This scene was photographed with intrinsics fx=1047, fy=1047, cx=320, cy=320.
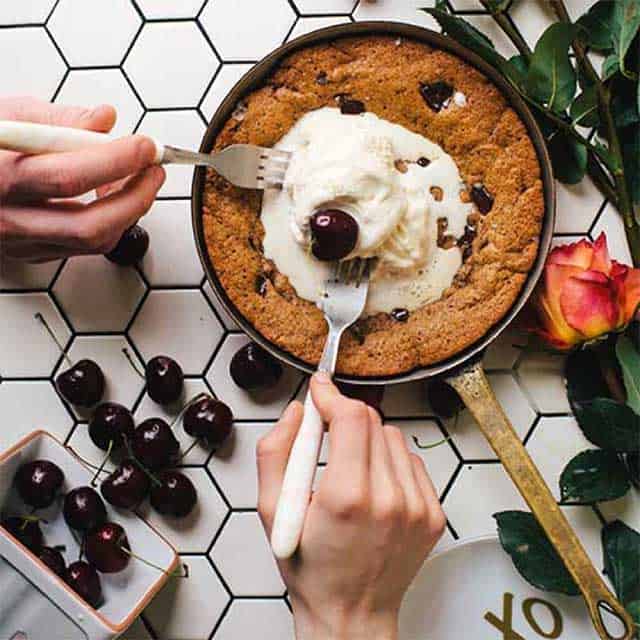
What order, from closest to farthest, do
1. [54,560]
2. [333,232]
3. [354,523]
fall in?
[354,523] < [333,232] < [54,560]

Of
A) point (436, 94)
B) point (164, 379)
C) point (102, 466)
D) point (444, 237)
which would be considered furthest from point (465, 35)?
point (102, 466)

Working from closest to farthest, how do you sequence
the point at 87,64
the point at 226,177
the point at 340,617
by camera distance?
1. the point at 340,617
2. the point at 226,177
3. the point at 87,64

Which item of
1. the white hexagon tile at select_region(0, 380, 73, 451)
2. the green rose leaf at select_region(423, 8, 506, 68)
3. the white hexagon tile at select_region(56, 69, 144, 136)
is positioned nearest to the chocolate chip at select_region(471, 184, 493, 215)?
the green rose leaf at select_region(423, 8, 506, 68)

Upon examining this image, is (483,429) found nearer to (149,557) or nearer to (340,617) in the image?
(340,617)

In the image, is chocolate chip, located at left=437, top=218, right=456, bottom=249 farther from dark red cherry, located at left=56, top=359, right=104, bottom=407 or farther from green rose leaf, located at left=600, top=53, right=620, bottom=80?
dark red cherry, located at left=56, top=359, right=104, bottom=407

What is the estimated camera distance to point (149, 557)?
0.95 metres

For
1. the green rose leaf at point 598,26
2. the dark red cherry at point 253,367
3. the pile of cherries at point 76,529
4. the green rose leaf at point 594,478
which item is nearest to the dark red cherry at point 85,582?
the pile of cherries at point 76,529

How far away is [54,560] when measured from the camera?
94 centimetres

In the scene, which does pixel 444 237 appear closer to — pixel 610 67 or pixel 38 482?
pixel 610 67

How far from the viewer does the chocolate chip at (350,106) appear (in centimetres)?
91

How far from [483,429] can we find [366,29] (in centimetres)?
36

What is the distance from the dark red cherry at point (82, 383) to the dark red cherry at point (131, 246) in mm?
101

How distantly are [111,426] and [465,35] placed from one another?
468 mm

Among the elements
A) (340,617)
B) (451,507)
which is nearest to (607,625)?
(451,507)
